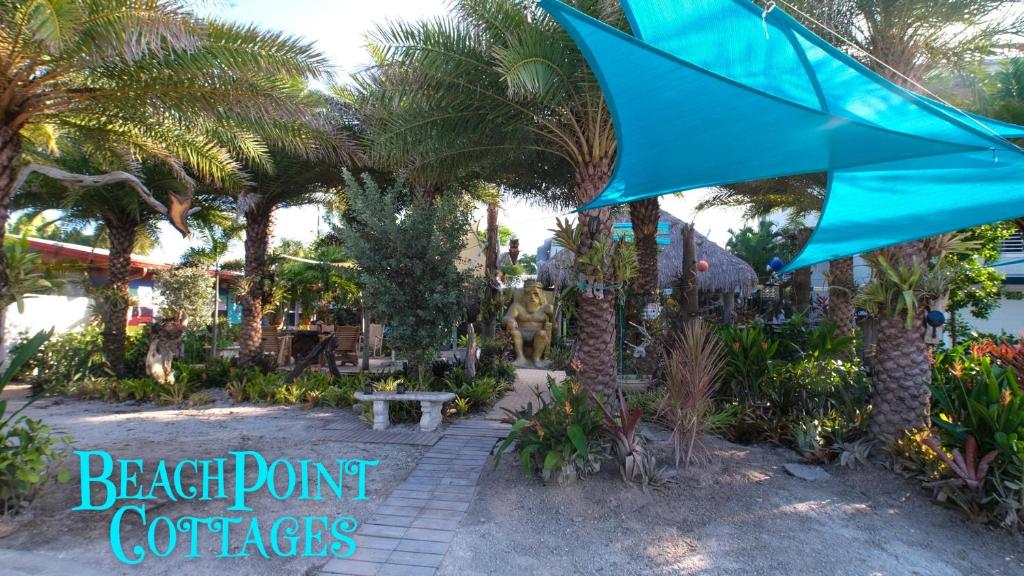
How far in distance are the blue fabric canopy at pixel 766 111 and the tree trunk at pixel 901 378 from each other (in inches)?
62.5

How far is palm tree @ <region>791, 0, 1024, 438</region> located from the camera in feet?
18.0

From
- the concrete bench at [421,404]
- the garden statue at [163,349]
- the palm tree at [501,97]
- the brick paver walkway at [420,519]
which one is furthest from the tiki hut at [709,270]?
the brick paver walkway at [420,519]

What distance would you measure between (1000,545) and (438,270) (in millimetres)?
6572

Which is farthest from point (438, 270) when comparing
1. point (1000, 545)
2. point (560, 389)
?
point (1000, 545)

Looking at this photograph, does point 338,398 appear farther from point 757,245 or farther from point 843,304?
point 757,245

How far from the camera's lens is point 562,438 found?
4.99m

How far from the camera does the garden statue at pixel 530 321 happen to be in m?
13.0

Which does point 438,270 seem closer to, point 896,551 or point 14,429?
point 14,429

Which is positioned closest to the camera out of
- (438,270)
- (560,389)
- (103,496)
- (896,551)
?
(896,551)

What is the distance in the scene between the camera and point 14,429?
4.27 m

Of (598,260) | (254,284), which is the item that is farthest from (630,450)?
(254,284)

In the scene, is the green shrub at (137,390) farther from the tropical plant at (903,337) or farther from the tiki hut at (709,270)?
the tiki hut at (709,270)

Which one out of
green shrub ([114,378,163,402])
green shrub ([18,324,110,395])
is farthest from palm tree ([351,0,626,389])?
green shrub ([18,324,110,395])

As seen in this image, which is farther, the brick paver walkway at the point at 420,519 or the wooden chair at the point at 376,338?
the wooden chair at the point at 376,338
